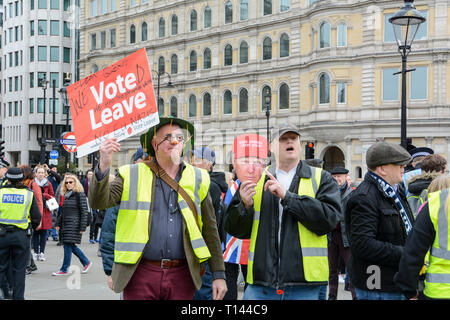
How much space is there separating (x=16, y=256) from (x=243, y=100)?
1428 inches

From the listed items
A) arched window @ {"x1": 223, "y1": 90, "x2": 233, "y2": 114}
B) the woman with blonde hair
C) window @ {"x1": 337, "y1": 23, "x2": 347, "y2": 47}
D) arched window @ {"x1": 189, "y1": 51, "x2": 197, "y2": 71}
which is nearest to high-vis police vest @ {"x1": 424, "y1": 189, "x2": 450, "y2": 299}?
the woman with blonde hair

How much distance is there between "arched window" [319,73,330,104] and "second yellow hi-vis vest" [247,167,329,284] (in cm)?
3405

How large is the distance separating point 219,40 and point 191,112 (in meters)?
6.14

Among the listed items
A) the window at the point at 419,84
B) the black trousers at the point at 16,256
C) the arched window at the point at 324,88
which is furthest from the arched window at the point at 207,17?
the black trousers at the point at 16,256

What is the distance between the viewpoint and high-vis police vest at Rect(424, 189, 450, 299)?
11.7ft

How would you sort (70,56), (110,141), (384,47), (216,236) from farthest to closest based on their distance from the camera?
(70,56) → (384,47) → (216,236) → (110,141)

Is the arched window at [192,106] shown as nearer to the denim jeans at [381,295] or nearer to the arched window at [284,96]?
the arched window at [284,96]

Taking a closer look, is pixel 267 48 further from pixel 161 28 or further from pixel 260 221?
pixel 260 221

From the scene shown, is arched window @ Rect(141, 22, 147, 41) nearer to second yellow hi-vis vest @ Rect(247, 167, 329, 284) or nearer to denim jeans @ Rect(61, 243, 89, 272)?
denim jeans @ Rect(61, 243, 89, 272)

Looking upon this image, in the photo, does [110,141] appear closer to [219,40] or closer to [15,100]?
[219,40]

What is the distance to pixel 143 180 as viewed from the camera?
4.07 meters

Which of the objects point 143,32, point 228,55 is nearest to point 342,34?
point 228,55

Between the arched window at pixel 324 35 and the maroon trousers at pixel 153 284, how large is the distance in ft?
116
